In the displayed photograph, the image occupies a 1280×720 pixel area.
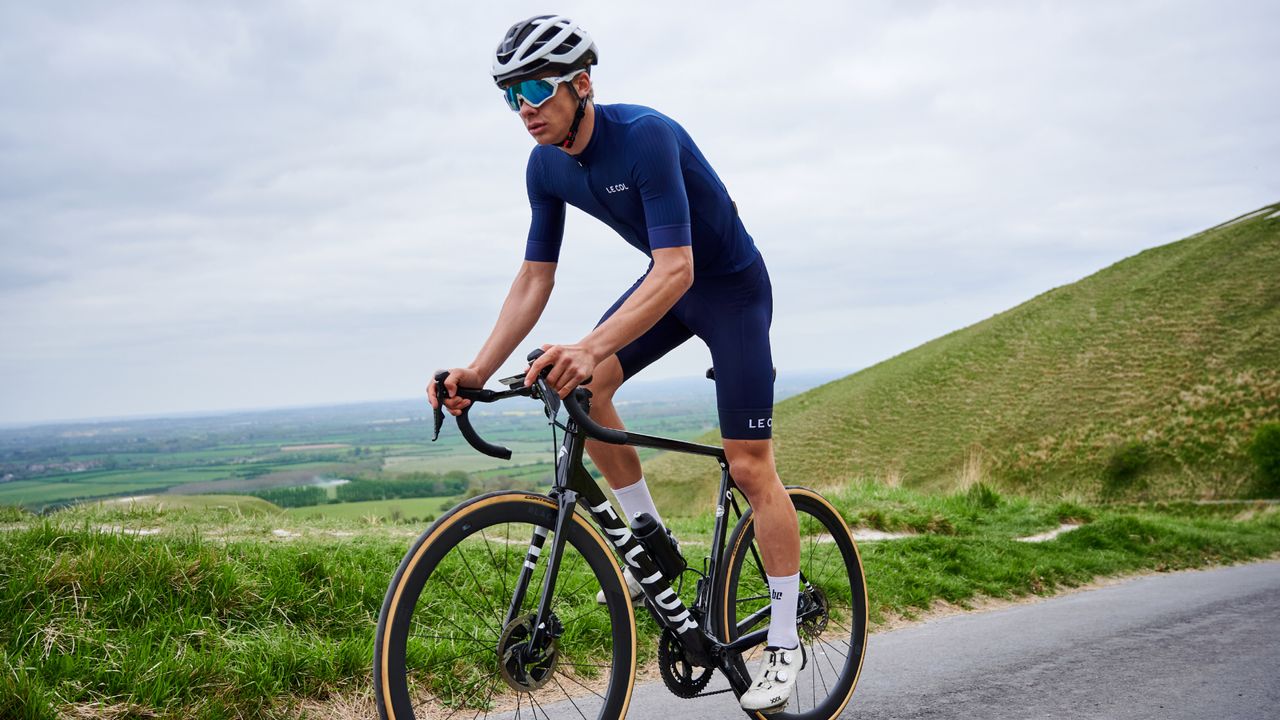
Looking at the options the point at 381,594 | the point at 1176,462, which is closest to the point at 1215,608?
the point at 381,594

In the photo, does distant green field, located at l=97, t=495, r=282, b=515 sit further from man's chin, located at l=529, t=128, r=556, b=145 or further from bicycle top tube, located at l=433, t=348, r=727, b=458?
man's chin, located at l=529, t=128, r=556, b=145

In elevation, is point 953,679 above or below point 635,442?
below

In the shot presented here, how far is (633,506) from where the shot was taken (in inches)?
141

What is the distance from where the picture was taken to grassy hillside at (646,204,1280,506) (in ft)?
112

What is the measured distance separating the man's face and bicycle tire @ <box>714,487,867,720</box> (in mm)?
1779

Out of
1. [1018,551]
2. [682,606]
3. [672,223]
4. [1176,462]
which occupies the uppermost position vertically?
[672,223]

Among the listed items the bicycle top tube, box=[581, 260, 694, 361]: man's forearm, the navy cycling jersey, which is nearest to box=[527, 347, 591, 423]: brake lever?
the bicycle top tube

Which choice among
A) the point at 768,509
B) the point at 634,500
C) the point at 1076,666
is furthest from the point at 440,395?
the point at 1076,666

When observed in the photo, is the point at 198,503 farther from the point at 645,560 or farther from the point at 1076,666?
the point at 1076,666

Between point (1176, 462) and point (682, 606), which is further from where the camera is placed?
point (1176, 462)

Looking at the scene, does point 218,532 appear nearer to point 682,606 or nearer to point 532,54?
point 682,606

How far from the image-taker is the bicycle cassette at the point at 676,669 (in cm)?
321

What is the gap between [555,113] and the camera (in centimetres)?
301

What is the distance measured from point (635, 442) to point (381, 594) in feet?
6.38
